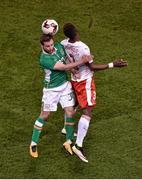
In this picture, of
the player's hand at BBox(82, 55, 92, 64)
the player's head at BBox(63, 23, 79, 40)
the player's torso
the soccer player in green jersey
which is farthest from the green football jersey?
the player's hand at BBox(82, 55, 92, 64)

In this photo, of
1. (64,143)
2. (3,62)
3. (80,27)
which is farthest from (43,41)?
(80,27)

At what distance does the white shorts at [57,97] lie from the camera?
372 inches

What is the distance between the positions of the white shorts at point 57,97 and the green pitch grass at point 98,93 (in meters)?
0.80

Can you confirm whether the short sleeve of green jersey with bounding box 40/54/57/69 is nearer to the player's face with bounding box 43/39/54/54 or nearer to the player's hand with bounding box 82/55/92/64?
the player's face with bounding box 43/39/54/54

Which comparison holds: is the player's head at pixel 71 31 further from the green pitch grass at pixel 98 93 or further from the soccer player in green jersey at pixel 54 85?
the green pitch grass at pixel 98 93

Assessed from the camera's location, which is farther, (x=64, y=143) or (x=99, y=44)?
(x=99, y=44)

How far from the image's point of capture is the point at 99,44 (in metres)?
13.3

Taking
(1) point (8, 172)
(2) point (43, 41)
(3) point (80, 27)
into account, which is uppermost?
(2) point (43, 41)

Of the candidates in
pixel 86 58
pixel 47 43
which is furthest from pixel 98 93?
pixel 47 43

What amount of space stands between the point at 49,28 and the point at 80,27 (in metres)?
5.03

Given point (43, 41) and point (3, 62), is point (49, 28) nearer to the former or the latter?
point (43, 41)

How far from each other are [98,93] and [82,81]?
75.7 inches

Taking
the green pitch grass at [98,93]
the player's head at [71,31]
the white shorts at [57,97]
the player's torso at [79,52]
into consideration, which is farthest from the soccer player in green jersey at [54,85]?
the green pitch grass at [98,93]

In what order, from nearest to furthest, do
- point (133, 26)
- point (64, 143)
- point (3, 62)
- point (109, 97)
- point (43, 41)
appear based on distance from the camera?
point (43, 41)
point (64, 143)
point (109, 97)
point (3, 62)
point (133, 26)
